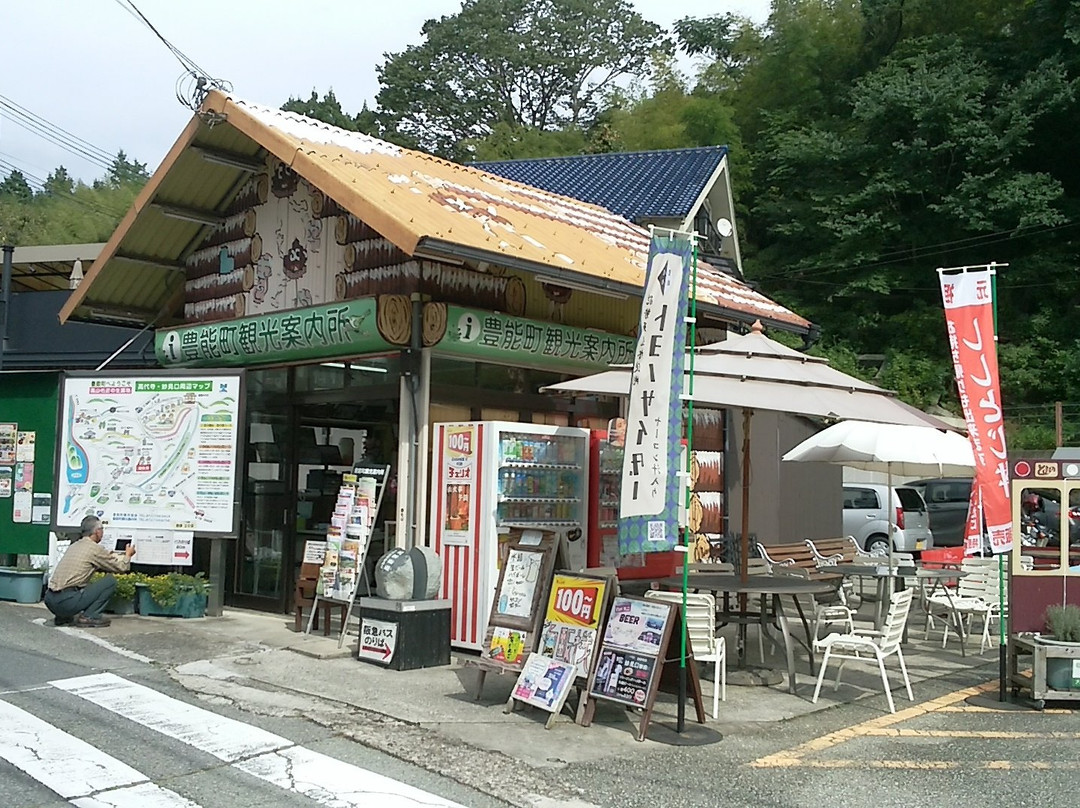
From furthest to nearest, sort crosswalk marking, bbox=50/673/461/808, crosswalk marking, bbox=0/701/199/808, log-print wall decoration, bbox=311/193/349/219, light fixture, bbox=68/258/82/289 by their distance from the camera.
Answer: light fixture, bbox=68/258/82/289 < log-print wall decoration, bbox=311/193/349/219 < crosswalk marking, bbox=50/673/461/808 < crosswalk marking, bbox=0/701/199/808

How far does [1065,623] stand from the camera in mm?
8227

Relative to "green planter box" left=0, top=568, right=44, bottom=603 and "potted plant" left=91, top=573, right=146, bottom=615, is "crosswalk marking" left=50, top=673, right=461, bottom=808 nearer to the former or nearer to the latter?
"potted plant" left=91, top=573, right=146, bottom=615

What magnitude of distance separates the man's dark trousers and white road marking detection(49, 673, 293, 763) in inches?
87.2

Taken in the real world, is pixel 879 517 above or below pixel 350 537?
above

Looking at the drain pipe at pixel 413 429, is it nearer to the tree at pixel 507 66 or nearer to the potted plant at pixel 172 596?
the potted plant at pixel 172 596

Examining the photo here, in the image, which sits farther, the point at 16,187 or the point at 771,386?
the point at 16,187

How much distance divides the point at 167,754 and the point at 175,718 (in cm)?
90

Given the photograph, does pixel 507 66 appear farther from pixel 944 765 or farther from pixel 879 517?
pixel 944 765

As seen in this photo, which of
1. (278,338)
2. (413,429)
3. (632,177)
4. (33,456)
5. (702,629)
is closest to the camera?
(702,629)

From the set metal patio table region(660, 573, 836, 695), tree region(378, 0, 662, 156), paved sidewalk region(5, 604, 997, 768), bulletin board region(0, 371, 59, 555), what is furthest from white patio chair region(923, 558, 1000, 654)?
tree region(378, 0, 662, 156)

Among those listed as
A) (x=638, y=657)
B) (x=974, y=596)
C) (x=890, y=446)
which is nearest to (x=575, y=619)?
(x=638, y=657)

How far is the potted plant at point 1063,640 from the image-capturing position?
8109 mm

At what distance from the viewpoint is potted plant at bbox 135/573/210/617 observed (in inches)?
450

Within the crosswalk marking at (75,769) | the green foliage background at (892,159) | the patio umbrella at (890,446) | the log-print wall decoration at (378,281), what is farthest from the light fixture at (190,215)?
the green foliage background at (892,159)
